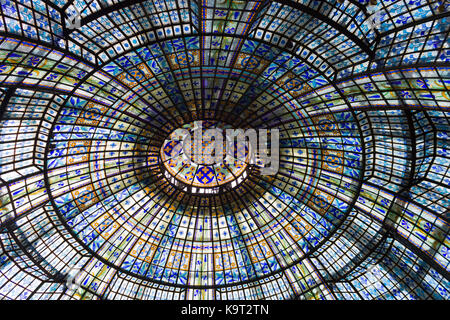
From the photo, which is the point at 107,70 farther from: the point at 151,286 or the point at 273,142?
the point at 151,286

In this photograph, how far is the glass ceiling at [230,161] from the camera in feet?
66.5

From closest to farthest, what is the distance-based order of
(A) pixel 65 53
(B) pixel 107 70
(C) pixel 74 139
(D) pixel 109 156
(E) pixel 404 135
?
(A) pixel 65 53 < (B) pixel 107 70 < (E) pixel 404 135 < (C) pixel 74 139 < (D) pixel 109 156

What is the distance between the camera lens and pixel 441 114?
23.6 metres

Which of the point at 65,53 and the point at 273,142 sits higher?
the point at 65,53

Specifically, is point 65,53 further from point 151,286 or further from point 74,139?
point 151,286

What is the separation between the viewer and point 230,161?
126 feet

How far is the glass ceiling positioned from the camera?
2028 centimetres

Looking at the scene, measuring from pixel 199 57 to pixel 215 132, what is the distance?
11833 millimetres

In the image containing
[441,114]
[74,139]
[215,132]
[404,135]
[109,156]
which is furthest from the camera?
Result: [215,132]

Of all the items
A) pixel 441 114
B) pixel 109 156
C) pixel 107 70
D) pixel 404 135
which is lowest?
pixel 109 156

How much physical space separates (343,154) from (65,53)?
89.8ft

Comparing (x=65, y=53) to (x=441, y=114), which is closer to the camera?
(x=65, y=53)

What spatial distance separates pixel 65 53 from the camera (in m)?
21.1

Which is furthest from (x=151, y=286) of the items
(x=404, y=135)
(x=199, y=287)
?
(x=404, y=135)
